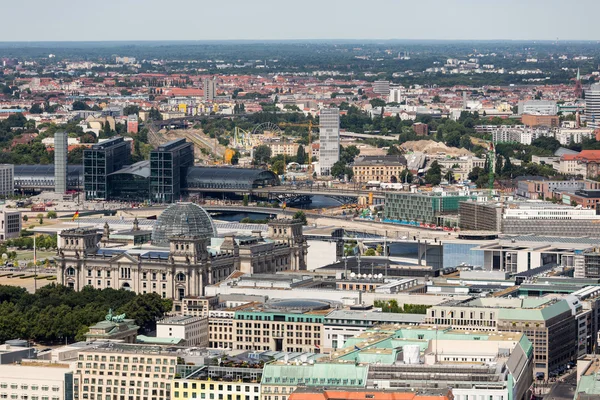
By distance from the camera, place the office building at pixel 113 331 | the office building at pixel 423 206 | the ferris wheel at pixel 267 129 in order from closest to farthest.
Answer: the office building at pixel 113 331 → the office building at pixel 423 206 → the ferris wheel at pixel 267 129

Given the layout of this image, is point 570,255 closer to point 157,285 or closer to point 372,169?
point 157,285

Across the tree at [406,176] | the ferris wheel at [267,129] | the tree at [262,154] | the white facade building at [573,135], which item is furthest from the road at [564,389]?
the ferris wheel at [267,129]

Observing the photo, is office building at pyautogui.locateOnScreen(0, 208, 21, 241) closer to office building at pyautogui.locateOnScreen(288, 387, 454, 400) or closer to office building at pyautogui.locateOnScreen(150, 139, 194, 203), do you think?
office building at pyautogui.locateOnScreen(150, 139, 194, 203)

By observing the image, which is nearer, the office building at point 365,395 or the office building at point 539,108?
the office building at point 365,395

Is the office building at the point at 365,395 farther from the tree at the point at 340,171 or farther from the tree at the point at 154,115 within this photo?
the tree at the point at 154,115

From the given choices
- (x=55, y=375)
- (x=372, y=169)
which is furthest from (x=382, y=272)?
(x=372, y=169)

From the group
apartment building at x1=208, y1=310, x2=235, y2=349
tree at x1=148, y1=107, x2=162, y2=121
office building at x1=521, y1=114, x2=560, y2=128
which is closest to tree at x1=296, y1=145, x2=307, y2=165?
office building at x1=521, y1=114, x2=560, y2=128
